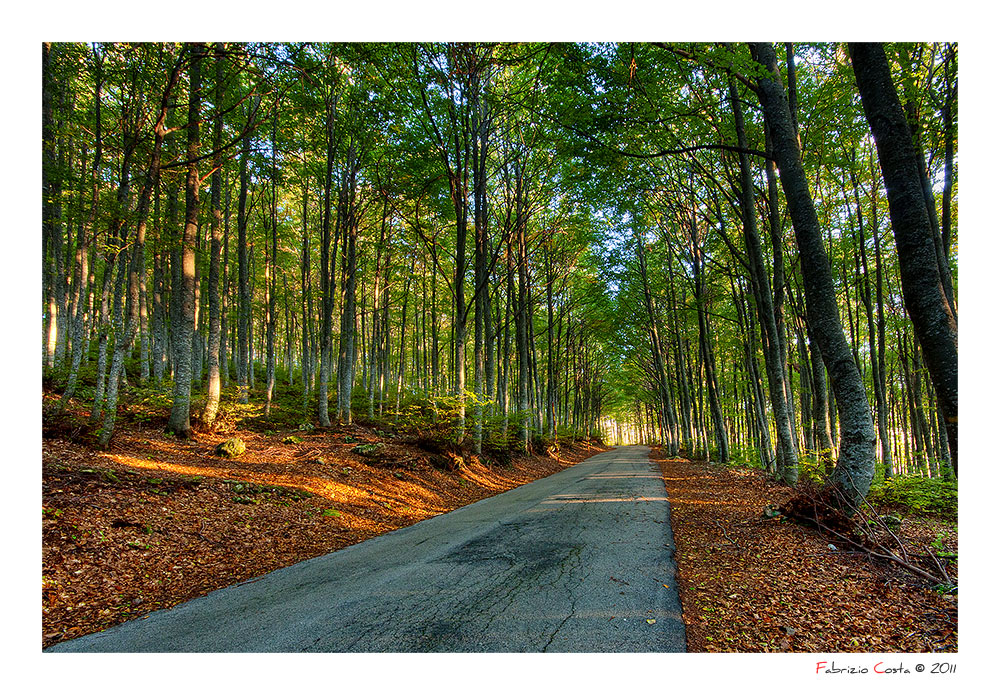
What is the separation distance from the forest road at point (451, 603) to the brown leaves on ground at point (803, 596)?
0.85ft

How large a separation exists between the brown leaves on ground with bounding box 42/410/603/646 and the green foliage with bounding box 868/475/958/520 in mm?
7501

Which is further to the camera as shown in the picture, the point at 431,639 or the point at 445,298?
the point at 445,298

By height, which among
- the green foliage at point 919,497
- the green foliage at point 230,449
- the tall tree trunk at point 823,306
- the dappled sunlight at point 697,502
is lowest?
the dappled sunlight at point 697,502

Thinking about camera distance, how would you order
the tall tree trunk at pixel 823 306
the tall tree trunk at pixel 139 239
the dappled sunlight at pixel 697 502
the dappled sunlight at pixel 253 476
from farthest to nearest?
the dappled sunlight at pixel 697 502 → the tall tree trunk at pixel 139 239 → the dappled sunlight at pixel 253 476 → the tall tree trunk at pixel 823 306

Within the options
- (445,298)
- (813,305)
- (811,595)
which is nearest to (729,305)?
(445,298)

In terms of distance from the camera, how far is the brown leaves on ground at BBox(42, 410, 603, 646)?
3801 millimetres

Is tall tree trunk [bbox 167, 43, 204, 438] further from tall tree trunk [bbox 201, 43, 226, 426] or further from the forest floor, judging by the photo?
the forest floor

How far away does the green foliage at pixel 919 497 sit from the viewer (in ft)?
18.6

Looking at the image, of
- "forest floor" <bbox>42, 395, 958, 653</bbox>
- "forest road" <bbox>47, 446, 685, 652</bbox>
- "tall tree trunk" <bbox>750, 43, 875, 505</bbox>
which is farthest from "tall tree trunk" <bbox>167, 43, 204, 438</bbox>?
"tall tree trunk" <bbox>750, 43, 875, 505</bbox>

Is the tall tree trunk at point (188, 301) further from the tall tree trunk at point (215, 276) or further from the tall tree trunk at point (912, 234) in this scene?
the tall tree trunk at point (912, 234)

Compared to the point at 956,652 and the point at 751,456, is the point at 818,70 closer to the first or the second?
the point at 956,652

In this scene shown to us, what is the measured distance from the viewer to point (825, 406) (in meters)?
9.53

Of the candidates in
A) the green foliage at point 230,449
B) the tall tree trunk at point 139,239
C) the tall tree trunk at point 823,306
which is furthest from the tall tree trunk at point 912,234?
the green foliage at point 230,449
